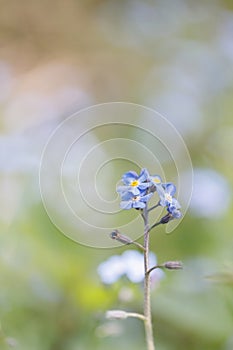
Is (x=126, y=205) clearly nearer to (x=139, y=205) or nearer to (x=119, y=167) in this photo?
(x=139, y=205)

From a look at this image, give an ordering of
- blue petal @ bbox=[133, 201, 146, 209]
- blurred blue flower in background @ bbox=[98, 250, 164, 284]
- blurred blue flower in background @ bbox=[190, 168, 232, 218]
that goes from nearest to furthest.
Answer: blue petal @ bbox=[133, 201, 146, 209] < blurred blue flower in background @ bbox=[98, 250, 164, 284] < blurred blue flower in background @ bbox=[190, 168, 232, 218]

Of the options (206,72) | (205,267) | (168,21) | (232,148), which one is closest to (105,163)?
(232,148)

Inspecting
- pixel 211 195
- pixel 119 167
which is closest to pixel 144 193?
Answer: pixel 211 195

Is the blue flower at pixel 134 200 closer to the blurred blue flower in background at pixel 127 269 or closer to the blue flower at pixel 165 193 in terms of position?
the blue flower at pixel 165 193

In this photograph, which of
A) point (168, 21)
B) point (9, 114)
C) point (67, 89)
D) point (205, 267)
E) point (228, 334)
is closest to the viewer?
point (228, 334)

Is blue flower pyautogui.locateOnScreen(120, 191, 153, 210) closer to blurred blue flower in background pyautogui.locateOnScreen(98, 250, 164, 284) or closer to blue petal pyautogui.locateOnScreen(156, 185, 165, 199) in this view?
blue petal pyautogui.locateOnScreen(156, 185, 165, 199)

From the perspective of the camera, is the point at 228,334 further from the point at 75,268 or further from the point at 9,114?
the point at 9,114

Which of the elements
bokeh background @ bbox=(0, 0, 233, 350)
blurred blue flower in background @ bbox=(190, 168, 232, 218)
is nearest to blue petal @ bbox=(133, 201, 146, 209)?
bokeh background @ bbox=(0, 0, 233, 350)
